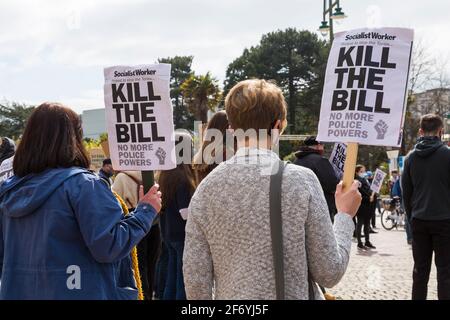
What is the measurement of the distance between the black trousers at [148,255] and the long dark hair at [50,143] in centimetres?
305

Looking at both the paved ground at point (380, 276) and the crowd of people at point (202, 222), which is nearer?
the crowd of people at point (202, 222)

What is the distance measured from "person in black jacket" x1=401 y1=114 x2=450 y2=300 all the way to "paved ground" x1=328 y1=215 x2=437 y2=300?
1192 mm

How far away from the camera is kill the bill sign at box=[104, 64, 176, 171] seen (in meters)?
3.28

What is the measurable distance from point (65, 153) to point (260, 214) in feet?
3.46

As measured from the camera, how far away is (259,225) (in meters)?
2.11

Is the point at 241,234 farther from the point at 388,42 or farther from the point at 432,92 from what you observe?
the point at 432,92

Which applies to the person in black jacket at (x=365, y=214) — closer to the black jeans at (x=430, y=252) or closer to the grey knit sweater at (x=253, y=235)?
the black jeans at (x=430, y=252)

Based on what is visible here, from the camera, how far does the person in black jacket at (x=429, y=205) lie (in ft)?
16.6

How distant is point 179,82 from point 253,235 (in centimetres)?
7433

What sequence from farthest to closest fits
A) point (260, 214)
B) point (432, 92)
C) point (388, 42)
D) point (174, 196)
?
point (432, 92)
point (174, 196)
point (388, 42)
point (260, 214)

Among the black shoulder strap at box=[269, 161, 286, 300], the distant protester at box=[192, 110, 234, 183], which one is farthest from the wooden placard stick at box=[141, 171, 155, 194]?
the black shoulder strap at box=[269, 161, 286, 300]

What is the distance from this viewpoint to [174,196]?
5.00 meters

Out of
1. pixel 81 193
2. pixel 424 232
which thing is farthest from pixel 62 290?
pixel 424 232

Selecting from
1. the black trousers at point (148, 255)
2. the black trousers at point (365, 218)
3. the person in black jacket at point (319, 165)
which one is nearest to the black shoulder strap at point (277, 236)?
the black trousers at point (148, 255)
